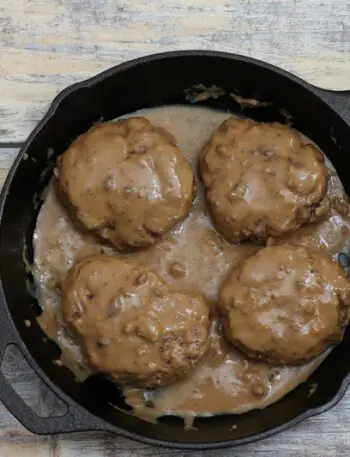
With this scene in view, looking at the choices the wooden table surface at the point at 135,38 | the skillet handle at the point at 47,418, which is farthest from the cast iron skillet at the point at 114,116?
the wooden table surface at the point at 135,38

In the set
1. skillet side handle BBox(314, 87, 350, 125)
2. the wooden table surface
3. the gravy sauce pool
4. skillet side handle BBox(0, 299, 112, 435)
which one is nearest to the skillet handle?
skillet side handle BBox(0, 299, 112, 435)

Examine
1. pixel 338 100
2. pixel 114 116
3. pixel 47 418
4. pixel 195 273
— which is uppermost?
A: pixel 338 100

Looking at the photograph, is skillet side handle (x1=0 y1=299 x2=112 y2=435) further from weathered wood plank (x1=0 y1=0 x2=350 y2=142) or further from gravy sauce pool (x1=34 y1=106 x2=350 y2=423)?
weathered wood plank (x1=0 y1=0 x2=350 y2=142)

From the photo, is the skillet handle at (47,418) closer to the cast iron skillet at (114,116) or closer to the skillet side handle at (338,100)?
the cast iron skillet at (114,116)

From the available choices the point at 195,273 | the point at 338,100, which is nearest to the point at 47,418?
the point at 195,273

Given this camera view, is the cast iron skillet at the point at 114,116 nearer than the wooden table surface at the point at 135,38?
Yes

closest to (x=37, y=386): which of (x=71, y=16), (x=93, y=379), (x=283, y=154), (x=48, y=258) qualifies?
(x=93, y=379)

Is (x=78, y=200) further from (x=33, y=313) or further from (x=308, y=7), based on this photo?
(x=308, y=7)

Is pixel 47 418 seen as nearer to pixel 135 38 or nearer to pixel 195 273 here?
pixel 195 273
